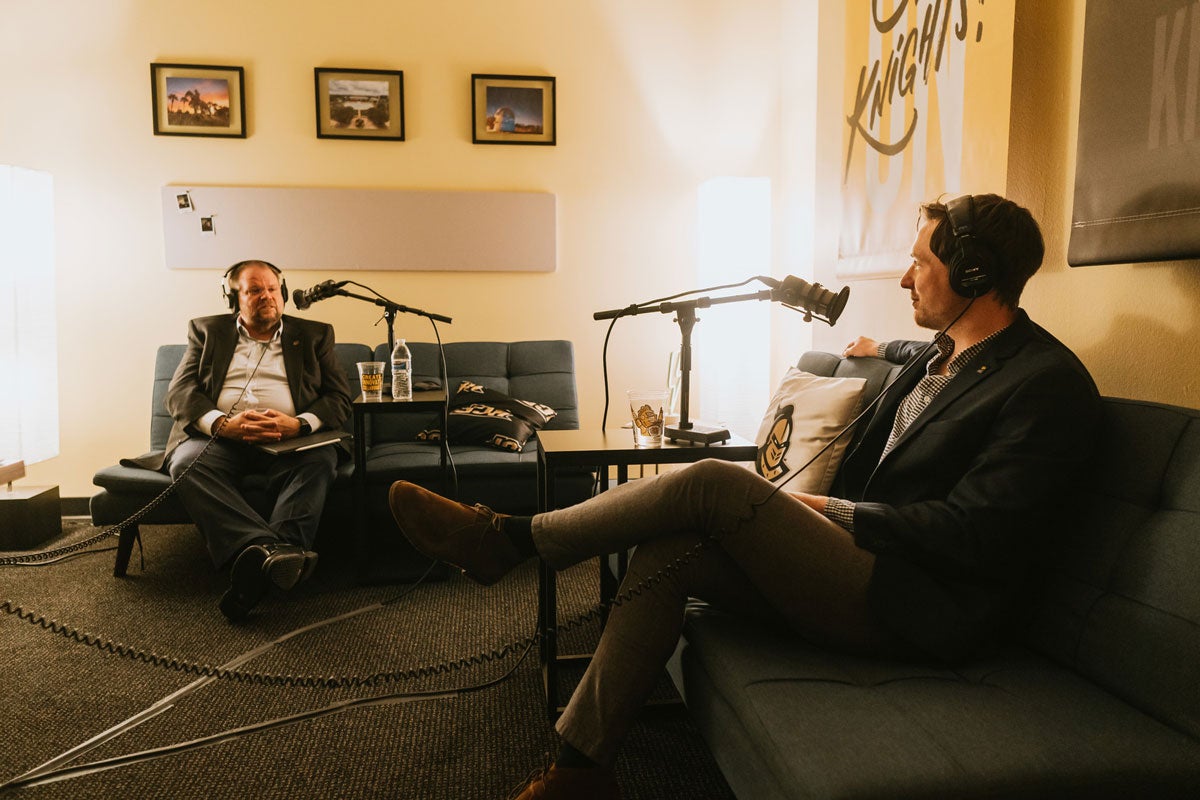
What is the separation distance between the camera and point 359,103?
375 cm

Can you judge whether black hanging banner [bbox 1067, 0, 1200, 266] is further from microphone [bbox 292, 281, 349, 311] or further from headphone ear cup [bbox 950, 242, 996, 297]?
microphone [bbox 292, 281, 349, 311]

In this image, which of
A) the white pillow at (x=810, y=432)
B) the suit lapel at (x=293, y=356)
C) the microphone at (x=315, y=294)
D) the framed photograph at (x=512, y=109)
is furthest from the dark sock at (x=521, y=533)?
the framed photograph at (x=512, y=109)

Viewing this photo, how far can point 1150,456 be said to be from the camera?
123 cm

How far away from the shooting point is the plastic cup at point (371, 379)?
2877 millimetres

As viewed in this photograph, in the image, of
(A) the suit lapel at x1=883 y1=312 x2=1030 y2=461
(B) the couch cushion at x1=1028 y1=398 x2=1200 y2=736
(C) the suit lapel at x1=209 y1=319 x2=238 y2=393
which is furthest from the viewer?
(C) the suit lapel at x1=209 y1=319 x2=238 y2=393

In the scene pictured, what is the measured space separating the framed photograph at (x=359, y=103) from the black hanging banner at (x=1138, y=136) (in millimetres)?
2989

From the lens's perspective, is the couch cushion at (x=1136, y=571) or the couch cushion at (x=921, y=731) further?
the couch cushion at (x=1136, y=571)

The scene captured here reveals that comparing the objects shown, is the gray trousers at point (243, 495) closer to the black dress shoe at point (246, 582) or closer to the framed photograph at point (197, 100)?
the black dress shoe at point (246, 582)

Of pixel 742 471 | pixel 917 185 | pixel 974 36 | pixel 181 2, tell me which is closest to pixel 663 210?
pixel 917 185

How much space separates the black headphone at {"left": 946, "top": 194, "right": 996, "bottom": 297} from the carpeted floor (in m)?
1.06

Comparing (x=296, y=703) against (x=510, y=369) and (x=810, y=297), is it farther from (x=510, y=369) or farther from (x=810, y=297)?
(x=510, y=369)

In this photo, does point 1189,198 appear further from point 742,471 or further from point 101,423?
point 101,423

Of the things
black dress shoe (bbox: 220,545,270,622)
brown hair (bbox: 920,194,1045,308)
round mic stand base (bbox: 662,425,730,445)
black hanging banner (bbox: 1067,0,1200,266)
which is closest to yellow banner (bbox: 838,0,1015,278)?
black hanging banner (bbox: 1067,0,1200,266)

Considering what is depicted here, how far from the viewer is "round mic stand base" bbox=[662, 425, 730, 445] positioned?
77.4 inches
